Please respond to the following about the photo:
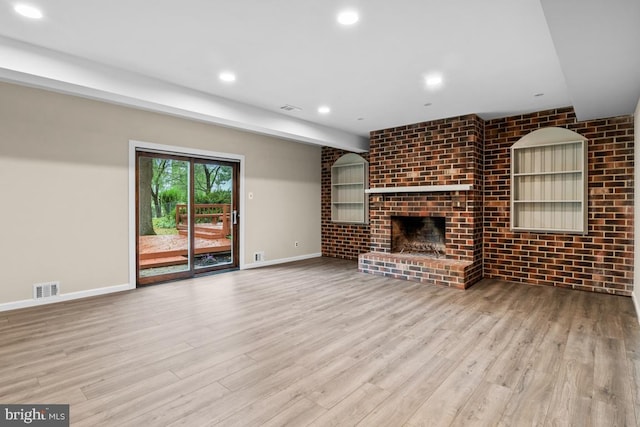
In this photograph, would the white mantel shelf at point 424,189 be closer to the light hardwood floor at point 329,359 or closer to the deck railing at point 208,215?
the light hardwood floor at point 329,359

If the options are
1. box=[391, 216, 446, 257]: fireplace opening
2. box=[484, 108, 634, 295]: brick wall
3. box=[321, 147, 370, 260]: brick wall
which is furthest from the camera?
box=[321, 147, 370, 260]: brick wall

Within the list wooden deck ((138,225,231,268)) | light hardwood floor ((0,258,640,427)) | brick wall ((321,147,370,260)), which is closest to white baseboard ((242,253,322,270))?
brick wall ((321,147,370,260))

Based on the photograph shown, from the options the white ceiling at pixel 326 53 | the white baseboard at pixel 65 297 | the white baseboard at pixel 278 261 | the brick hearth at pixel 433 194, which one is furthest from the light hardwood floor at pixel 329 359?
the white ceiling at pixel 326 53

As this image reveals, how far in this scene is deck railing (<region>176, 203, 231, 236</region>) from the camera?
16.9 feet

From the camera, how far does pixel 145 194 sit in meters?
4.79

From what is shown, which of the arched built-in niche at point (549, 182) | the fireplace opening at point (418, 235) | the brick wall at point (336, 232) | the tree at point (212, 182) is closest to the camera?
the arched built-in niche at point (549, 182)

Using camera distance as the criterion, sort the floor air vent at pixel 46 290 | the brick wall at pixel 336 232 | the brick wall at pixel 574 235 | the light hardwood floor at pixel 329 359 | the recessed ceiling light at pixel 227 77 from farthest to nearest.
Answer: the brick wall at pixel 336 232 < the brick wall at pixel 574 235 < the floor air vent at pixel 46 290 < the recessed ceiling light at pixel 227 77 < the light hardwood floor at pixel 329 359

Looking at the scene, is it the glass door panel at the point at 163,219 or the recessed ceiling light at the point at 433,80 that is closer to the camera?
the recessed ceiling light at the point at 433,80

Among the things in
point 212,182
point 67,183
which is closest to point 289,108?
point 212,182

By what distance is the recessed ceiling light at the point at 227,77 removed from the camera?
343cm

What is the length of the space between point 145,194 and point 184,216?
0.64m

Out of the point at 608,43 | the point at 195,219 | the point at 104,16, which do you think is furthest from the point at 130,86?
the point at 608,43

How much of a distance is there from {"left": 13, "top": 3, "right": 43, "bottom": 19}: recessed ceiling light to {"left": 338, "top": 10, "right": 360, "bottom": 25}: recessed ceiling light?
210cm

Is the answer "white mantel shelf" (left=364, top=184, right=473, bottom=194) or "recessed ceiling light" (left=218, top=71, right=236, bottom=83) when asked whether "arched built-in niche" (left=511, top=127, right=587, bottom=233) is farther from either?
"recessed ceiling light" (left=218, top=71, right=236, bottom=83)
